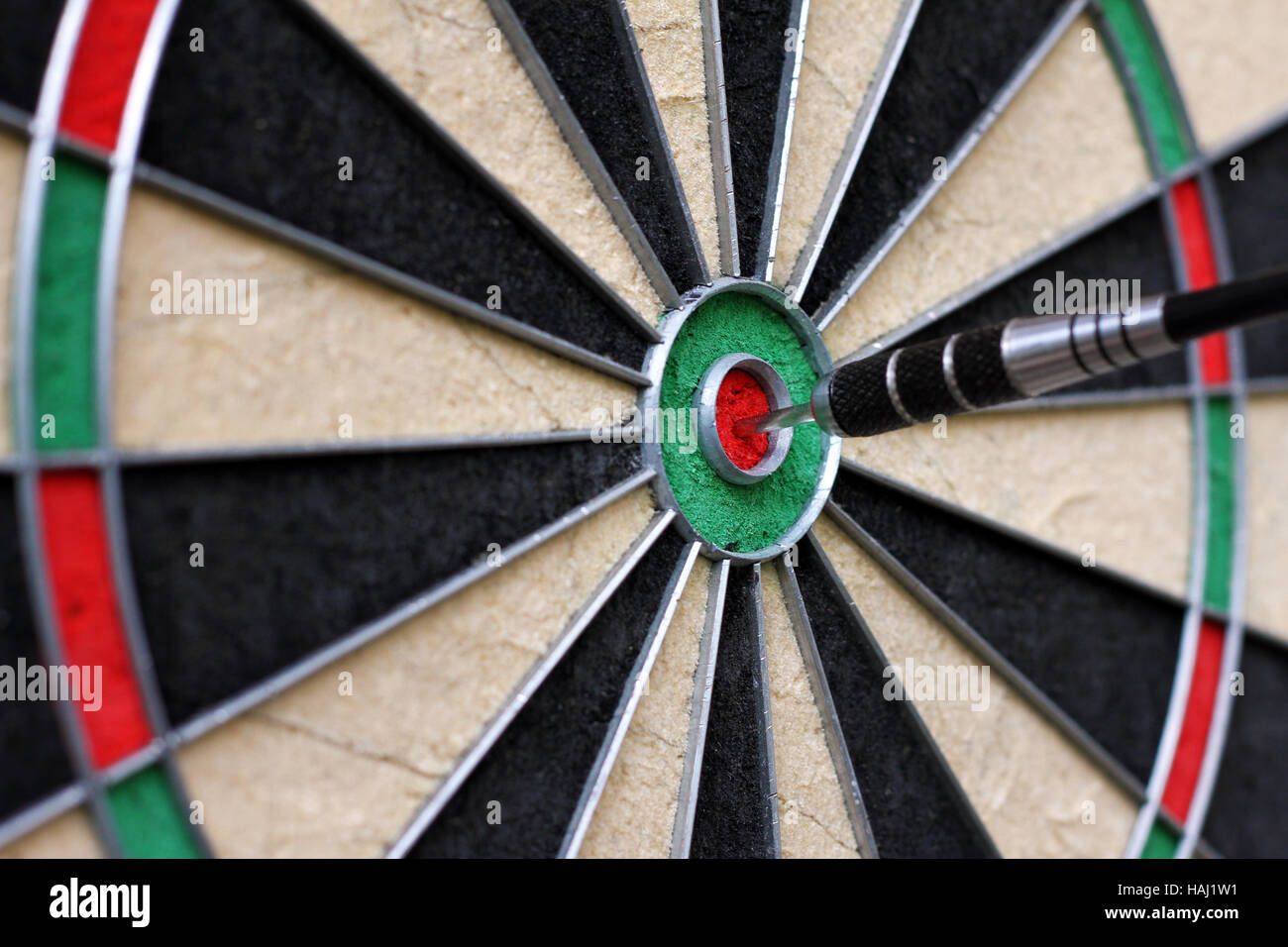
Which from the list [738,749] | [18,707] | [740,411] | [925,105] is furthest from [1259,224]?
[18,707]

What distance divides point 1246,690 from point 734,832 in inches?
44.8

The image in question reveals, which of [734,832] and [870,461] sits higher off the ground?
[870,461]

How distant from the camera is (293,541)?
150 centimetres

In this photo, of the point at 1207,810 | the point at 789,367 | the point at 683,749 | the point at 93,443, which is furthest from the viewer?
the point at 1207,810

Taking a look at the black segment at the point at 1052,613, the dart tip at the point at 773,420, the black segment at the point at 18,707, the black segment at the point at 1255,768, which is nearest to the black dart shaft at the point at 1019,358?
the dart tip at the point at 773,420

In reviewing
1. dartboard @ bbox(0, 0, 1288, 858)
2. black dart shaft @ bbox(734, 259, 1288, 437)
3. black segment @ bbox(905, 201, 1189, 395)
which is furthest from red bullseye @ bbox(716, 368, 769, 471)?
black segment @ bbox(905, 201, 1189, 395)

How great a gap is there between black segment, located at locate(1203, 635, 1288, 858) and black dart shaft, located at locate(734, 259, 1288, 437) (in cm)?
113

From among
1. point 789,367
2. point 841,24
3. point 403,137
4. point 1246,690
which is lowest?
point 1246,690

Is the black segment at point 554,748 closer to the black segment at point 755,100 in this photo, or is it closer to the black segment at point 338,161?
the black segment at point 338,161

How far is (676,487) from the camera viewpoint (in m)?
1.85

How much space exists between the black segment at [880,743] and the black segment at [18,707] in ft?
3.49

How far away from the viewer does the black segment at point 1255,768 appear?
91.4 inches
